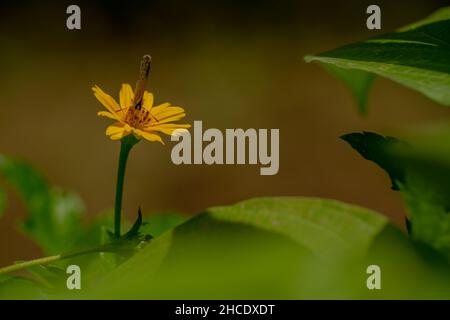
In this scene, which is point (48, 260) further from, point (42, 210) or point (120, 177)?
point (42, 210)

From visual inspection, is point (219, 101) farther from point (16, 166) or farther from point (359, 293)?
point (359, 293)

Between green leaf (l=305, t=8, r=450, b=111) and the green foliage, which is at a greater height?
green leaf (l=305, t=8, r=450, b=111)

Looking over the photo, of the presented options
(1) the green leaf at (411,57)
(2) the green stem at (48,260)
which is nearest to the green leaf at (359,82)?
(1) the green leaf at (411,57)

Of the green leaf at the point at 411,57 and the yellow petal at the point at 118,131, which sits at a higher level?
the green leaf at the point at 411,57

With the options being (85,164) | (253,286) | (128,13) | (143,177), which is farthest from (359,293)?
(128,13)

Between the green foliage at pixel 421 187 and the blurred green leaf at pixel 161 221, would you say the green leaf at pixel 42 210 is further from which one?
the green foliage at pixel 421 187

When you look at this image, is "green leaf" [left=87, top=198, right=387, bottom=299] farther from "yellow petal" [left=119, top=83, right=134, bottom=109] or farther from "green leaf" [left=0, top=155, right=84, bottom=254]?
"green leaf" [left=0, top=155, right=84, bottom=254]

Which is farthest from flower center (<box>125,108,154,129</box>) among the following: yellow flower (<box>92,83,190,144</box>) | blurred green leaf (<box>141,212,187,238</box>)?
blurred green leaf (<box>141,212,187,238</box>)

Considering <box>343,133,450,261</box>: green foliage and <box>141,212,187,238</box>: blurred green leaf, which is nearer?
<box>343,133,450,261</box>: green foliage
